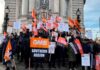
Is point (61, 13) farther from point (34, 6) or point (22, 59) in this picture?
point (22, 59)

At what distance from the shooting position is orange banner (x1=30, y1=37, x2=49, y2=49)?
24575 mm

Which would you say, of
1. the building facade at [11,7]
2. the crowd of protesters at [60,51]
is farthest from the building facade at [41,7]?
the crowd of protesters at [60,51]

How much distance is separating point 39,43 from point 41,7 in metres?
24.7

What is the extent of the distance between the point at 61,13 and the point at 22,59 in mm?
24681

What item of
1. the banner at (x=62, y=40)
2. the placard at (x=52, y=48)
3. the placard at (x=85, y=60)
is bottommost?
the placard at (x=85, y=60)

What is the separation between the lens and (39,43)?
81.3 feet

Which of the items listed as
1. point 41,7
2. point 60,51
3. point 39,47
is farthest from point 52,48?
point 41,7

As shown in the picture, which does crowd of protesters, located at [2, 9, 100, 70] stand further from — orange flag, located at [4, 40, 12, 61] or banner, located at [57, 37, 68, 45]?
orange flag, located at [4, 40, 12, 61]

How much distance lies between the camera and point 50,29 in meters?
27.9

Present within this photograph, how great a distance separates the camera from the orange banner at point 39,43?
24575mm

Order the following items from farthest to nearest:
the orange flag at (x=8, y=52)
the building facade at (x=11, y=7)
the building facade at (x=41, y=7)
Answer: the building facade at (x=11, y=7)
the building facade at (x=41, y=7)
the orange flag at (x=8, y=52)

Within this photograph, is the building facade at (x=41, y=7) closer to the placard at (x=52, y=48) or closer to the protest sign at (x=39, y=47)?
the protest sign at (x=39, y=47)

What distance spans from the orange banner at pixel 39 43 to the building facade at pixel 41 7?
23.4 meters

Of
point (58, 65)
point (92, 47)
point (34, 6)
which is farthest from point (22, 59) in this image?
point (34, 6)
